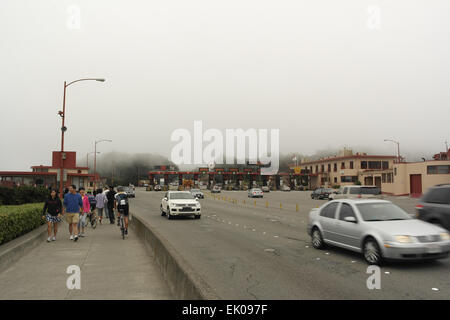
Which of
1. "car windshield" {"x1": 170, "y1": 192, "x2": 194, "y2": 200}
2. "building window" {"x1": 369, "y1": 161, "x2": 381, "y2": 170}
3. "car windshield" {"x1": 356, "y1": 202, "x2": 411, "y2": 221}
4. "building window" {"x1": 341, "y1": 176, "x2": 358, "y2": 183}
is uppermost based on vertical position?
"building window" {"x1": 369, "y1": 161, "x2": 381, "y2": 170}

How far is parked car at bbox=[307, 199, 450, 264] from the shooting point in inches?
300

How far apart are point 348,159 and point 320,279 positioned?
281 ft

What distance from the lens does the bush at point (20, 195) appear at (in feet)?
66.8

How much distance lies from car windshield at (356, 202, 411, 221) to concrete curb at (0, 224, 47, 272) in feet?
27.8

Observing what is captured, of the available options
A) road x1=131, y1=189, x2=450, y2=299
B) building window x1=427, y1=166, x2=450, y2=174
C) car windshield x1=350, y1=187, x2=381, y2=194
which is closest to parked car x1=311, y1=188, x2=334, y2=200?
building window x1=427, y1=166, x2=450, y2=174

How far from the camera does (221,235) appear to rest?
13766mm

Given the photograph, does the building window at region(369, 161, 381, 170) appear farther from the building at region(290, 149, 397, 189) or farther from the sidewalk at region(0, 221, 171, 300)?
the sidewalk at region(0, 221, 171, 300)

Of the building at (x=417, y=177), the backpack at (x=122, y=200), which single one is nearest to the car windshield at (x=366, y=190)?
the backpack at (x=122, y=200)

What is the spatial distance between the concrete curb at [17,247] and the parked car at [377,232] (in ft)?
25.9

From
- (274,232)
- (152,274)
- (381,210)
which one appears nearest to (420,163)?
(274,232)

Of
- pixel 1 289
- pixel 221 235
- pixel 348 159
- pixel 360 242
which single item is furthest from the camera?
pixel 348 159

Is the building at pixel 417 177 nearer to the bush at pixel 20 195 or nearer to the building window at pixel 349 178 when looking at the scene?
the building window at pixel 349 178

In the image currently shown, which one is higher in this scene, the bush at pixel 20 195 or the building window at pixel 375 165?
the building window at pixel 375 165
